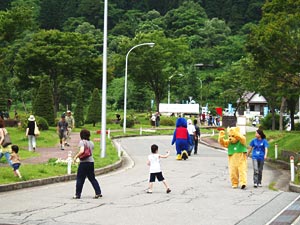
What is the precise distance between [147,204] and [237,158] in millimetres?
3966

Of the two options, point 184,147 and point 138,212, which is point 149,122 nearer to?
point 184,147

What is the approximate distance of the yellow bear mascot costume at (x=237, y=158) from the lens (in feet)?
49.5

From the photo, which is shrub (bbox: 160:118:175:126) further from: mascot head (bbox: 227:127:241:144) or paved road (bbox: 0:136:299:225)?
mascot head (bbox: 227:127:241:144)

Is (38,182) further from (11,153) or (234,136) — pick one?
(234,136)

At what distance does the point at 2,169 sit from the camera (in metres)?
16.4

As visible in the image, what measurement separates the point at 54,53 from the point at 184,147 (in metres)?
30.2

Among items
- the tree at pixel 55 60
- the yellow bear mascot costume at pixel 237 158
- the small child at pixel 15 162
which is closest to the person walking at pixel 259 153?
the yellow bear mascot costume at pixel 237 158

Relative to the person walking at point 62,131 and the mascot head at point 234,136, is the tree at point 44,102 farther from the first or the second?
the mascot head at point 234,136

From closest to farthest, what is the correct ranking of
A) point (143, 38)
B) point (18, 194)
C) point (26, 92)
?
point (18, 194) → point (143, 38) → point (26, 92)

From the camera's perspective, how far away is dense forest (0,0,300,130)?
24.5 m

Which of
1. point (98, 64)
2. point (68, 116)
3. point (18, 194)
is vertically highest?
point (98, 64)

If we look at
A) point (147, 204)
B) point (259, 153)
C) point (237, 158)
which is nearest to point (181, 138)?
point (259, 153)

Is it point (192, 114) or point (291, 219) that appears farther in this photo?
point (192, 114)

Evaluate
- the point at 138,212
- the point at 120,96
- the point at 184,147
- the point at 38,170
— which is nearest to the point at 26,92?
the point at 120,96
